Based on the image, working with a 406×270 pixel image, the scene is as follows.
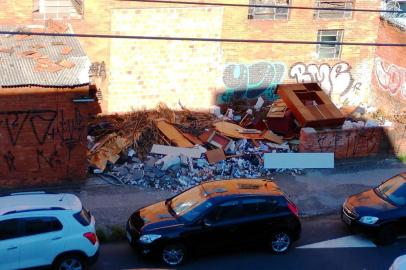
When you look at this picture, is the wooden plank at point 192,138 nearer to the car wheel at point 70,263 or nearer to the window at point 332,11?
the window at point 332,11

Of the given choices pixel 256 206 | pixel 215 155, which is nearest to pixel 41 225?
pixel 256 206

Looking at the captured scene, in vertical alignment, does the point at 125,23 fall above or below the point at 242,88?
above

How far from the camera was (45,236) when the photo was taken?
12.6 meters

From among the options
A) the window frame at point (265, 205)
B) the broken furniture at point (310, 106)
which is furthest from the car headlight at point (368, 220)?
the broken furniture at point (310, 106)

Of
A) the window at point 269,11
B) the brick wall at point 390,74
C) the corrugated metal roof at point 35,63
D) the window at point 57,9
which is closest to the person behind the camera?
the corrugated metal roof at point 35,63

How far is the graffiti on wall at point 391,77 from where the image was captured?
23.7 meters

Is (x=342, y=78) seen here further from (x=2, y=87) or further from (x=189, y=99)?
(x=2, y=87)

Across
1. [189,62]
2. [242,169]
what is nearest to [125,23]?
[189,62]

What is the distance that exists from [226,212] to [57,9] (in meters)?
10.6

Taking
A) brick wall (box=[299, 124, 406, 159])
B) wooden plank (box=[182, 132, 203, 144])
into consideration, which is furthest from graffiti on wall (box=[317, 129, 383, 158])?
wooden plank (box=[182, 132, 203, 144])

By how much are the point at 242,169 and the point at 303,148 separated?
220 cm

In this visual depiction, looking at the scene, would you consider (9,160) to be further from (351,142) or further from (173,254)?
(351,142)

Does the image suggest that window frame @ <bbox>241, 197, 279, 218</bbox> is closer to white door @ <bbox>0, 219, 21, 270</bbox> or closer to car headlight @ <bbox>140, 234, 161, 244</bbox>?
car headlight @ <bbox>140, 234, 161, 244</bbox>

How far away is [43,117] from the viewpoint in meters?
16.9
